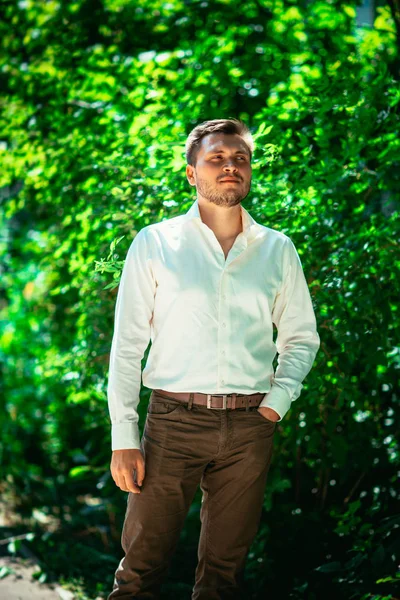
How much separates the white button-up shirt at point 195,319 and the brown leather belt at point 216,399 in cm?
2

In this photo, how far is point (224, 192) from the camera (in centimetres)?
253

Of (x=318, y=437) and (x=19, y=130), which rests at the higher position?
(x=19, y=130)

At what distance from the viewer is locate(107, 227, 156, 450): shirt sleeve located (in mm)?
2459

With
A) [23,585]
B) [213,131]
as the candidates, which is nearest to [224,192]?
[213,131]

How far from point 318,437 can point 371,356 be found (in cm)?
58

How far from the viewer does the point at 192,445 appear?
97.0 inches

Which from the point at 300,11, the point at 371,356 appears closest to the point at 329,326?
the point at 371,356

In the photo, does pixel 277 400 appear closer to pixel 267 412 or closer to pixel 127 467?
pixel 267 412

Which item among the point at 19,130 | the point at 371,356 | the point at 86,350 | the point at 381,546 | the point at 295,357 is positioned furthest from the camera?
the point at 19,130

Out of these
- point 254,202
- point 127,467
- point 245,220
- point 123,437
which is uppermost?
point 254,202

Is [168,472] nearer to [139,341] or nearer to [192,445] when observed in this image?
[192,445]

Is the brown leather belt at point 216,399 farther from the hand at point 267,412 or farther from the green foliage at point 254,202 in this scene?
the green foliage at point 254,202

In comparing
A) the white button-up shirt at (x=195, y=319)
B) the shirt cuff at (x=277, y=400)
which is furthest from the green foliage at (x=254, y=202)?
the shirt cuff at (x=277, y=400)

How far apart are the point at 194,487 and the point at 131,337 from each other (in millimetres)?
603
